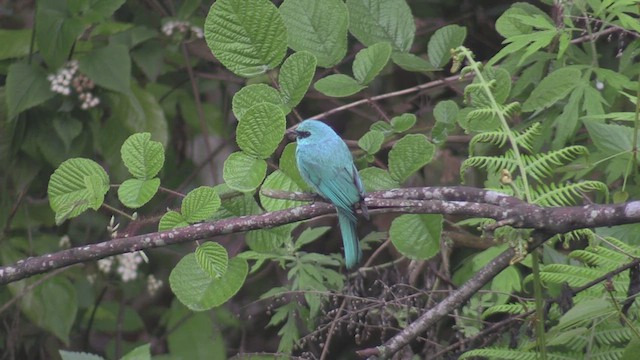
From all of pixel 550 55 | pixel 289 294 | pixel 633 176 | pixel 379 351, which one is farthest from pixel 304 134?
pixel 379 351

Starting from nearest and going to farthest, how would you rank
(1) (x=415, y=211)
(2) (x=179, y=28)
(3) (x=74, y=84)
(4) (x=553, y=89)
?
(1) (x=415, y=211), (4) (x=553, y=89), (3) (x=74, y=84), (2) (x=179, y=28)

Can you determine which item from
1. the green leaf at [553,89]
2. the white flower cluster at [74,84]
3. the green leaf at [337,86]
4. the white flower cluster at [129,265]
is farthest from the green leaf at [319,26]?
the white flower cluster at [129,265]

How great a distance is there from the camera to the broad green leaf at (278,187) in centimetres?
199

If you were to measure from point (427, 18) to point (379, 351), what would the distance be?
2447mm

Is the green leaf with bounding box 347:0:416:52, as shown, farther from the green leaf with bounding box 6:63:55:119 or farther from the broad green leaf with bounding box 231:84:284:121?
the green leaf with bounding box 6:63:55:119

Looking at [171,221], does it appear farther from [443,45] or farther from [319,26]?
[443,45]

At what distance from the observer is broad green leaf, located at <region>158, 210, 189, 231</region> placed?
5.99 feet

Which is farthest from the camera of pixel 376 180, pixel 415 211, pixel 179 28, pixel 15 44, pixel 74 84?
pixel 179 28

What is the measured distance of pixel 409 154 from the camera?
2.01 m

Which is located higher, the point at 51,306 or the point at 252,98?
the point at 252,98

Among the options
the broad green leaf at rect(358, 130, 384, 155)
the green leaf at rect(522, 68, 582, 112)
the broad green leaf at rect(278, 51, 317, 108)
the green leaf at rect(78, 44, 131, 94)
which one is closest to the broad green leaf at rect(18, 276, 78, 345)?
the green leaf at rect(78, 44, 131, 94)

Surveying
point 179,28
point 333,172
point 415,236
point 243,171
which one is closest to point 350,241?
point 333,172

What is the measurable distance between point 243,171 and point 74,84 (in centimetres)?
163

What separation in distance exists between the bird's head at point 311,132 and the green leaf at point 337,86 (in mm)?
244
